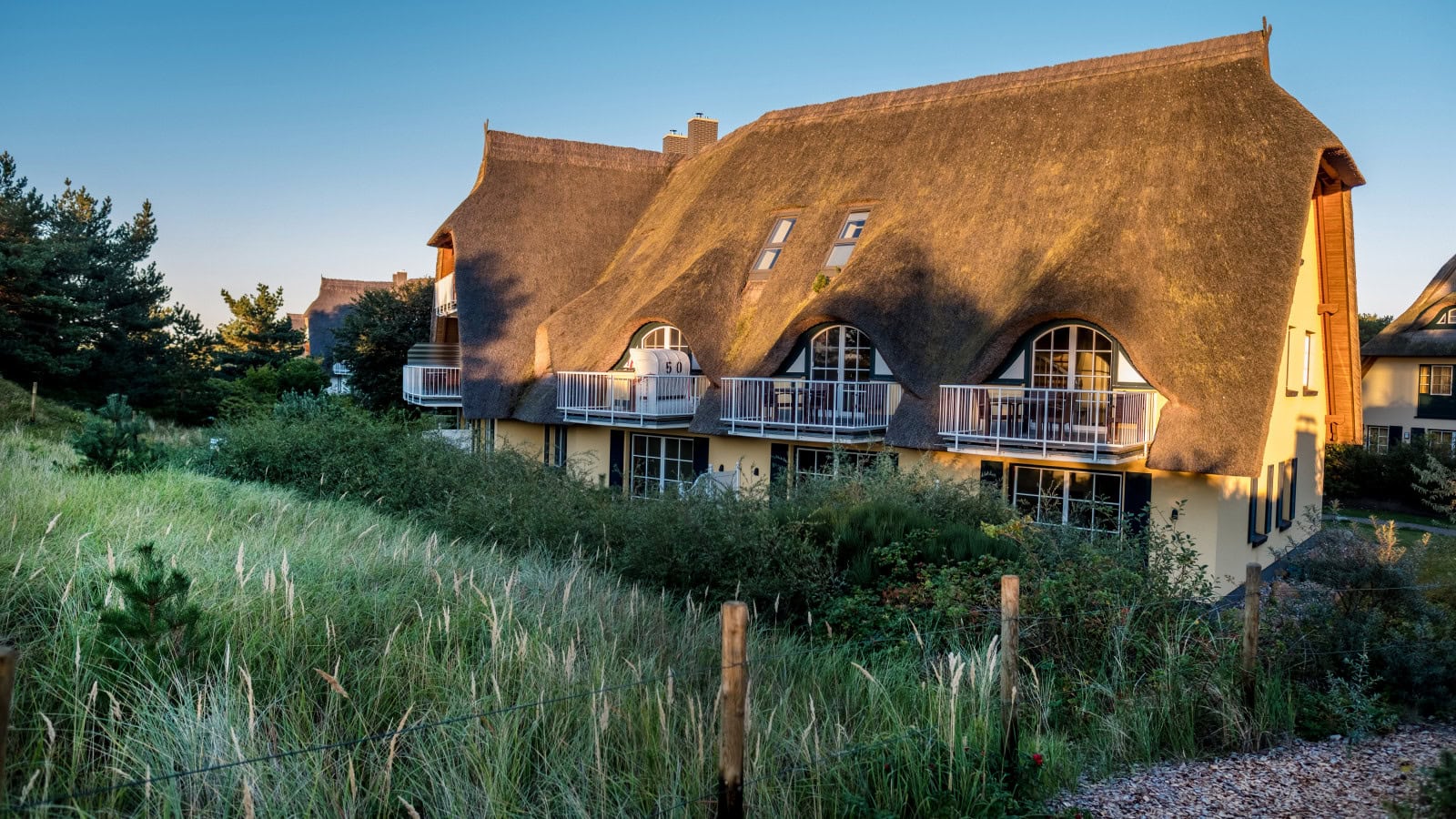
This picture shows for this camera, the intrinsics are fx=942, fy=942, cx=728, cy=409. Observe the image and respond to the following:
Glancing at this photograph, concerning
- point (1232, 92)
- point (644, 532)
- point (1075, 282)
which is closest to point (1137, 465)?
point (1075, 282)

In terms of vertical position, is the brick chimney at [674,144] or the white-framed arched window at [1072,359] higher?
the brick chimney at [674,144]

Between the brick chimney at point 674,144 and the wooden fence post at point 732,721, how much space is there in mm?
24935

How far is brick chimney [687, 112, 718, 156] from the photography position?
90.3ft

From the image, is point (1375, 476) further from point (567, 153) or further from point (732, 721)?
point (732, 721)

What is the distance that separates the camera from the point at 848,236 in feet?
Answer: 61.3

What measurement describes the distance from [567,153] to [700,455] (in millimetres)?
10368

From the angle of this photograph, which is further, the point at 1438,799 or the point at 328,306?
the point at 328,306

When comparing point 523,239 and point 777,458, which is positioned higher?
point 523,239

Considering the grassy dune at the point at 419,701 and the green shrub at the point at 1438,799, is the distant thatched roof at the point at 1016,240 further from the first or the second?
the green shrub at the point at 1438,799

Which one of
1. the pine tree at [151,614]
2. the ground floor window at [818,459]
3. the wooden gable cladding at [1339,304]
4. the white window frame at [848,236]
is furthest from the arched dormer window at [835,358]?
the pine tree at [151,614]

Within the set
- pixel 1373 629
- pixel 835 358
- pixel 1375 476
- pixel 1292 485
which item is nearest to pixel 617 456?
pixel 835 358

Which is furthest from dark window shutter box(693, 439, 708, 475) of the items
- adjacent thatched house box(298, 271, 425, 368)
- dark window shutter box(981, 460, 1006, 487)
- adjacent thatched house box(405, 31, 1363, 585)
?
adjacent thatched house box(298, 271, 425, 368)

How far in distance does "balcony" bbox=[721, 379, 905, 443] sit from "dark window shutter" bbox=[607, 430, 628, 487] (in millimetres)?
3749

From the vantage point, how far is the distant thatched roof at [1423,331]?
28266 millimetres
